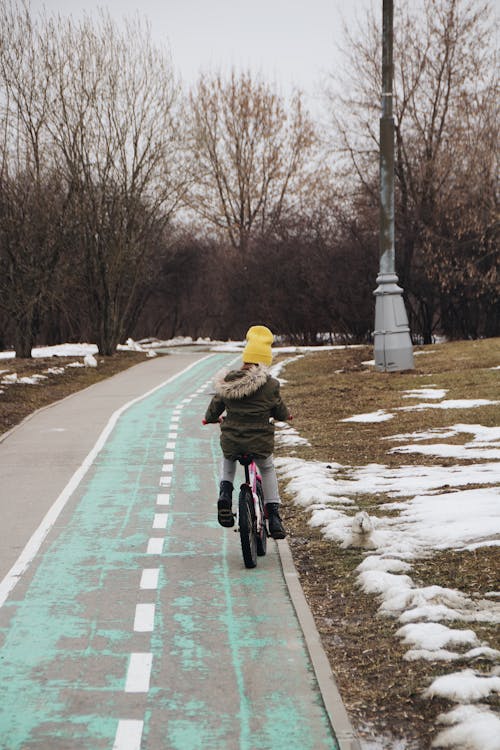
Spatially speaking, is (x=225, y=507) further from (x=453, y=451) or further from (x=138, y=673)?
(x=453, y=451)

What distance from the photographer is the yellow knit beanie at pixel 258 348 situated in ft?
28.6

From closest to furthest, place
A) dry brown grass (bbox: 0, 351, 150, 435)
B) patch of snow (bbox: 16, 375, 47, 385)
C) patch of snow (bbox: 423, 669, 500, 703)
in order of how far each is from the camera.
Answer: patch of snow (bbox: 423, 669, 500, 703) < dry brown grass (bbox: 0, 351, 150, 435) < patch of snow (bbox: 16, 375, 47, 385)

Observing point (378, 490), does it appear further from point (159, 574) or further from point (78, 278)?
point (78, 278)

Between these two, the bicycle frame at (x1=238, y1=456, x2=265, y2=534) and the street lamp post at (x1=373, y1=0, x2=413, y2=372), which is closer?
the bicycle frame at (x1=238, y1=456, x2=265, y2=534)

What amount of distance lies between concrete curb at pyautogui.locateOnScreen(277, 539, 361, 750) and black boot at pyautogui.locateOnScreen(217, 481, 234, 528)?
58 cm

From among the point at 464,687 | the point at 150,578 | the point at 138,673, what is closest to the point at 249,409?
the point at 150,578

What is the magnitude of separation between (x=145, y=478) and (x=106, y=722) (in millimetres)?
7890

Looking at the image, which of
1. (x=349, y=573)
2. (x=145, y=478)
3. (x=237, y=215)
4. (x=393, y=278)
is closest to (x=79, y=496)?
(x=145, y=478)

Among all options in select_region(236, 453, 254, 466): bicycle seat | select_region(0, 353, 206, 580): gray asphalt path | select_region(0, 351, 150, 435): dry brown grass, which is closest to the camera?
select_region(236, 453, 254, 466): bicycle seat

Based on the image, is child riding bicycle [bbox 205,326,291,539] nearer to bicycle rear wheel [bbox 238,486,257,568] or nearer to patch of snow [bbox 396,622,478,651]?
bicycle rear wheel [bbox 238,486,257,568]

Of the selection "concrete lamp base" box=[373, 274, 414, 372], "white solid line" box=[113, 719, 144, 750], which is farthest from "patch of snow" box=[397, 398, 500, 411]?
"white solid line" box=[113, 719, 144, 750]

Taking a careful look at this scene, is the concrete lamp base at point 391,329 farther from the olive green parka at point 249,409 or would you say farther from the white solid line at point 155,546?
the olive green parka at point 249,409

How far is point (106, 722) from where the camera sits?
521 cm

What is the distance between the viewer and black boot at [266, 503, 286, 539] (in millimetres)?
8656
